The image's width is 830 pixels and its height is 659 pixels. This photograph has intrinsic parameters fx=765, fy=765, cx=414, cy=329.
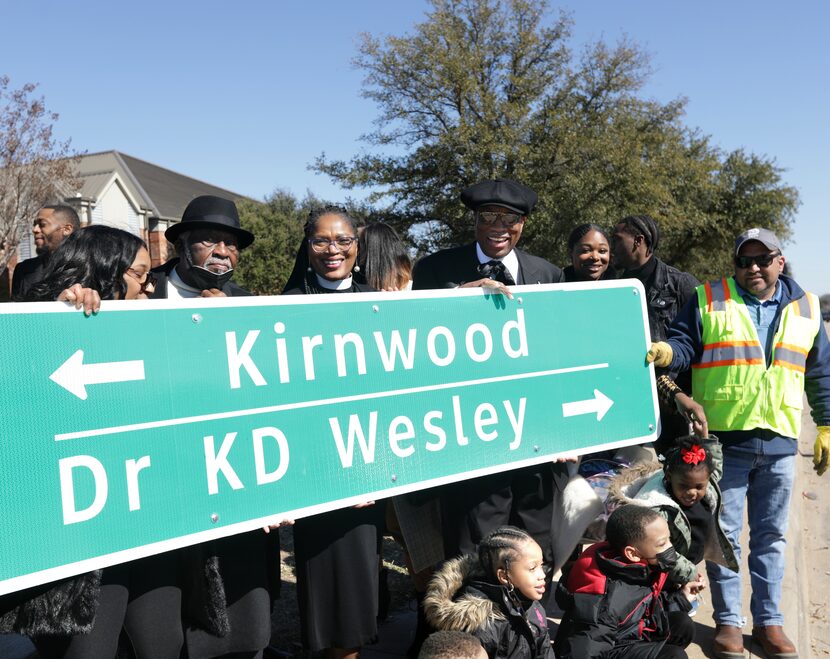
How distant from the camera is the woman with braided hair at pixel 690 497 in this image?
130 inches

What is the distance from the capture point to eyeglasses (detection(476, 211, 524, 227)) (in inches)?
132

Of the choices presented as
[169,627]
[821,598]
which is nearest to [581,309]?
[169,627]

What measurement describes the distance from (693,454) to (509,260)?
1169 mm

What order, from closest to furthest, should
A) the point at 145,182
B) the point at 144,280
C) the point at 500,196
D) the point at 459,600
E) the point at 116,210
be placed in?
the point at 144,280 < the point at 459,600 < the point at 500,196 < the point at 116,210 < the point at 145,182

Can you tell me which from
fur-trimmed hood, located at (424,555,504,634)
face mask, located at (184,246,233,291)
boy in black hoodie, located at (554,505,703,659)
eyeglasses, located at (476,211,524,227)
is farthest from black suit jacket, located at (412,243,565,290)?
fur-trimmed hood, located at (424,555,504,634)

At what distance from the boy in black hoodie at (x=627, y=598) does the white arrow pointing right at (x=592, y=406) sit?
0.43 metres

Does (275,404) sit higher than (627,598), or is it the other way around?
(275,404)

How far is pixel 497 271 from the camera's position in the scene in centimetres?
342

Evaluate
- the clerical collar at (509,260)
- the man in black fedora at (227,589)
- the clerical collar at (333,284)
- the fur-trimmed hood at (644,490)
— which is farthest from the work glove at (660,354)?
the man in black fedora at (227,589)

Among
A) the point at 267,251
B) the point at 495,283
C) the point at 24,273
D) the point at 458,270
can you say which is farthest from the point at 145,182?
the point at 495,283

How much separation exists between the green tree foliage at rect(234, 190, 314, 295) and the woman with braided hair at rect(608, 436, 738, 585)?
26084mm

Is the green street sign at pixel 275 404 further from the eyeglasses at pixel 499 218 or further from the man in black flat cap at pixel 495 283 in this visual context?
the eyeglasses at pixel 499 218

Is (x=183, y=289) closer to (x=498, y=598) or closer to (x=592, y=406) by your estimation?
(x=498, y=598)

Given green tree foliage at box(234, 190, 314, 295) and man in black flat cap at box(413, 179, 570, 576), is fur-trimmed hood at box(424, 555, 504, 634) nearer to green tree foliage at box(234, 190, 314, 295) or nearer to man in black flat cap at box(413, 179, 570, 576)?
man in black flat cap at box(413, 179, 570, 576)
